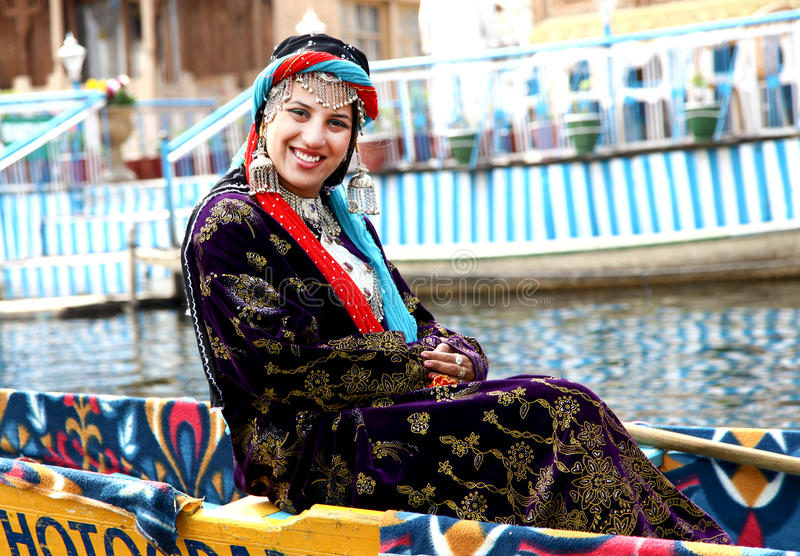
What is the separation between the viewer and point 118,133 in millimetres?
12133

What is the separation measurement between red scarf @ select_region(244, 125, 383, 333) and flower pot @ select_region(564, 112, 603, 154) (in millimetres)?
6272

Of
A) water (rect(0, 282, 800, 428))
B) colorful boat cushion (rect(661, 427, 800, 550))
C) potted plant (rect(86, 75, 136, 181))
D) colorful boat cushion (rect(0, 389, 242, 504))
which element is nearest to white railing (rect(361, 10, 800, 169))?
water (rect(0, 282, 800, 428))

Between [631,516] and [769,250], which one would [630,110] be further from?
[631,516]

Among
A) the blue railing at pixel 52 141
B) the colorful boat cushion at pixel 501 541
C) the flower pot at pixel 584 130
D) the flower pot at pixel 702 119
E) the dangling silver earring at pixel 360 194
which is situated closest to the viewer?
the colorful boat cushion at pixel 501 541

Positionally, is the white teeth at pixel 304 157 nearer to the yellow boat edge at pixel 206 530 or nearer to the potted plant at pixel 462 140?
the yellow boat edge at pixel 206 530

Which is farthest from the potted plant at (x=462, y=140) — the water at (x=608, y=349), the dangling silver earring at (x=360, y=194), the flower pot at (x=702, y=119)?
the dangling silver earring at (x=360, y=194)

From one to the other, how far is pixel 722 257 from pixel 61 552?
631cm

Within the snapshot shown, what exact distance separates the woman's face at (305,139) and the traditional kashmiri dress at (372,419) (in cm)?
12

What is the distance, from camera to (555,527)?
76.6 inches

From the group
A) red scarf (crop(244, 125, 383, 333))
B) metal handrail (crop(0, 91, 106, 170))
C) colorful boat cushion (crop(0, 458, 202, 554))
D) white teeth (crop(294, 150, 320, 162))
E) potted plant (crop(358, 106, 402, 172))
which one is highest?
metal handrail (crop(0, 91, 106, 170))

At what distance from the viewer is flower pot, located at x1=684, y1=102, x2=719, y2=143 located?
7.88 metres

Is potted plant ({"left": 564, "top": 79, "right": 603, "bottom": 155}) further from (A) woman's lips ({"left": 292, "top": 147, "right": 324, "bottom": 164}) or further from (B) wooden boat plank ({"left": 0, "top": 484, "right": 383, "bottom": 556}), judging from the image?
(B) wooden boat plank ({"left": 0, "top": 484, "right": 383, "bottom": 556})

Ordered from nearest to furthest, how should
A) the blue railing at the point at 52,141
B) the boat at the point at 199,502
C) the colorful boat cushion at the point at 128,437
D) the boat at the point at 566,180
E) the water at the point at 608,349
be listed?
the boat at the point at 199,502 < the colorful boat cushion at the point at 128,437 < the water at the point at 608,349 < the boat at the point at 566,180 < the blue railing at the point at 52,141

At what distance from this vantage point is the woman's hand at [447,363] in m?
2.18
